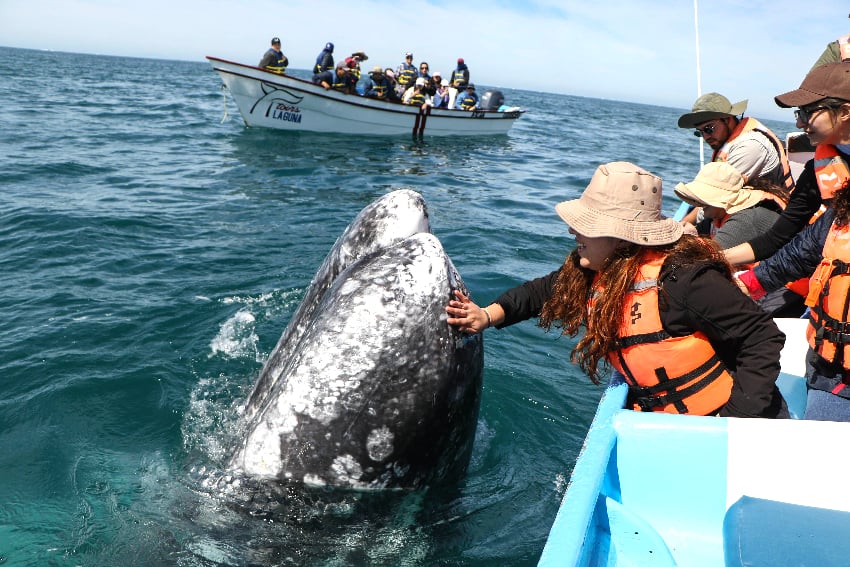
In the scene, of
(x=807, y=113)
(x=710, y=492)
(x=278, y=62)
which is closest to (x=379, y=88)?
(x=278, y=62)

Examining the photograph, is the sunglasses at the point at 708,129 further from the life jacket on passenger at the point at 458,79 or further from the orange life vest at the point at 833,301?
the life jacket on passenger at the point at 458,79

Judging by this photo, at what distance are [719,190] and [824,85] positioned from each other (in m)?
1.79

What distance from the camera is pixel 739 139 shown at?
5.88 meters

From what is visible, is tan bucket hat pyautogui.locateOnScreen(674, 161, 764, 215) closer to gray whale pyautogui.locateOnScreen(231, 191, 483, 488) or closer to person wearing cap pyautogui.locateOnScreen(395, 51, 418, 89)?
gray whale pyautogui.locateOnScreen(231, 191, 483, 488)

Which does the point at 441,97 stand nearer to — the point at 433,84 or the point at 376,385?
the point at 433,84

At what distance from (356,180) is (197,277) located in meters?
9.07

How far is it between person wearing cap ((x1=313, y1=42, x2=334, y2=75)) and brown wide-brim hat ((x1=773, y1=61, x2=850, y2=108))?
81.2 feet

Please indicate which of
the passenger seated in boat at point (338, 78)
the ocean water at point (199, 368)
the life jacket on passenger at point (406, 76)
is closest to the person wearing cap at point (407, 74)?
the life jacket on passenger at point (406, 76)

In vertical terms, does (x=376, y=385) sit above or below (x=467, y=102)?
below

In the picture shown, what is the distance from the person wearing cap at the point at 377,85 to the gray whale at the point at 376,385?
25.1 meters

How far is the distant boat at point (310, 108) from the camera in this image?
79.6ft

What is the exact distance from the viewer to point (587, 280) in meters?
3.59

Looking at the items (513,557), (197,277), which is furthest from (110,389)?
(513,557)

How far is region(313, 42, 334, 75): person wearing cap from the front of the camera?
26438 millimetres
